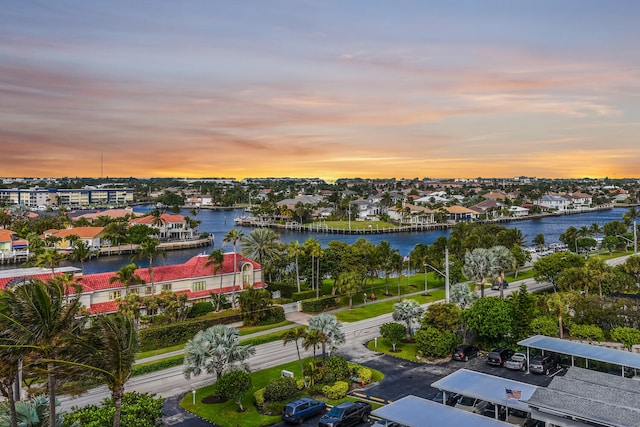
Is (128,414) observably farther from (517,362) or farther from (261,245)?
(261,245)

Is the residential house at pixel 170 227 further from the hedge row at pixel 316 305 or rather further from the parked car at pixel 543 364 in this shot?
Result: the parked car at pixel 543 364

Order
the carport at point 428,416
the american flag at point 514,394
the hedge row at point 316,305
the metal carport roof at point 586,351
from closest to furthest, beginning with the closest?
the carport at point 428,416 → the american flag at point 514,394 → the metal carport roof at point 586,351 → the hedge row at point 316,305

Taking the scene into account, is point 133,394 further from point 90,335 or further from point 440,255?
point 440,255

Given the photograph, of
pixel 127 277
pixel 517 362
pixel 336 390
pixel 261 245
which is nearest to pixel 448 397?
pixel 336 390

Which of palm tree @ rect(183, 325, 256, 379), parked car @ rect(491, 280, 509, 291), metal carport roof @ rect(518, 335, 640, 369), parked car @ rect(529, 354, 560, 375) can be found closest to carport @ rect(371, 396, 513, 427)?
palm tree @ rect(183, 325, 256, 379)

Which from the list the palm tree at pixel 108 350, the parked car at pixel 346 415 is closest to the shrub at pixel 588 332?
the parked car at pixel 346 415

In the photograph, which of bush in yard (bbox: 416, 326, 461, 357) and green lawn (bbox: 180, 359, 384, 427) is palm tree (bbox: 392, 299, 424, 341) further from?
green lawn (bbox: 180, 359, 384, 427)
